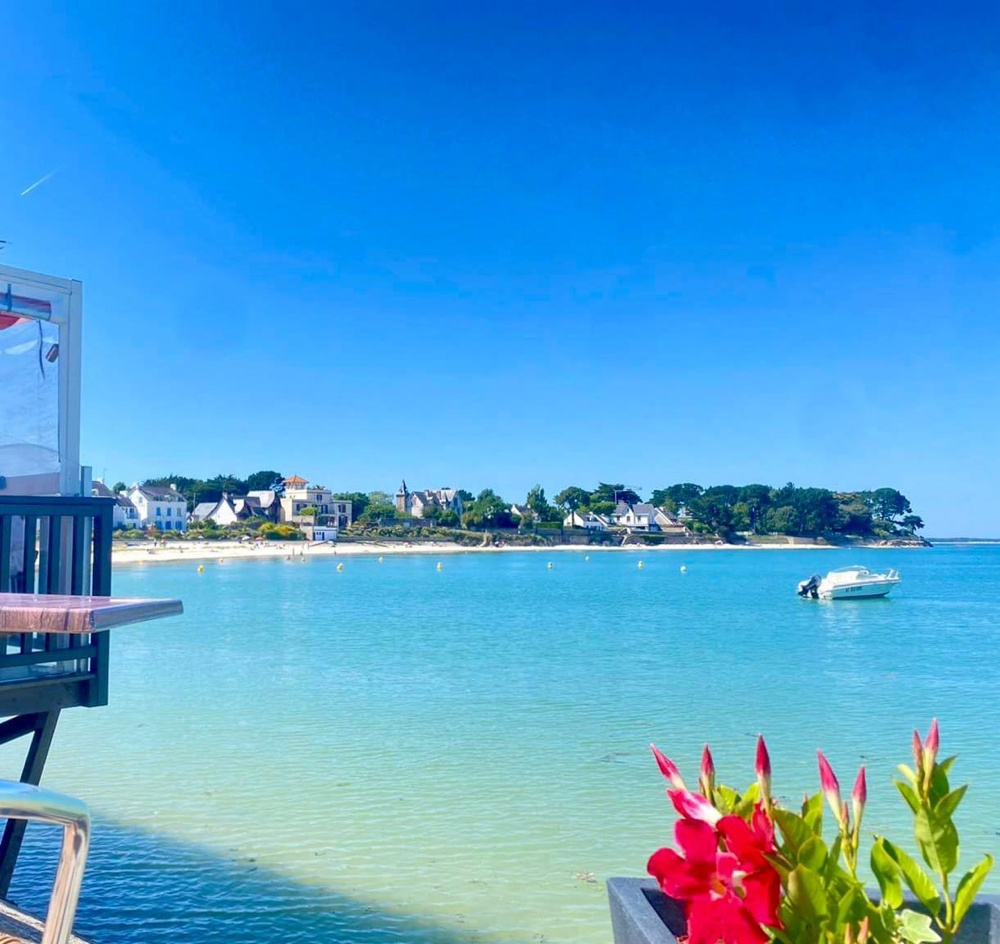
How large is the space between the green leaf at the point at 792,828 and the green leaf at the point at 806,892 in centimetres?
5

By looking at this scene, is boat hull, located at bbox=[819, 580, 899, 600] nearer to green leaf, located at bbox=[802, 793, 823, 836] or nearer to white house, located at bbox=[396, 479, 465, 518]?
green leaf, located at bbox=[802, 793, 823, 836]

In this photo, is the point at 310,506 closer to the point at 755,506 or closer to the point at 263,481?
the point at 263,481

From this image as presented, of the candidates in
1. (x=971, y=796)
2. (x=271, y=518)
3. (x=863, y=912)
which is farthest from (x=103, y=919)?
(x=271, y=518)

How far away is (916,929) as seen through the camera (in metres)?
1.65

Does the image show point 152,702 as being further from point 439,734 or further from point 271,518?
point 271,518

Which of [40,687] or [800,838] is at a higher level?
[800,838]

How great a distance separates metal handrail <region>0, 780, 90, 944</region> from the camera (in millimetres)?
1335

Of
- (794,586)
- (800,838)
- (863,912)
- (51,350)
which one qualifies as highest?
(51,350)

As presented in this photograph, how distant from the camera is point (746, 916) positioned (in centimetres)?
143

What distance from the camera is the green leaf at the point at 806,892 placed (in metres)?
1.50

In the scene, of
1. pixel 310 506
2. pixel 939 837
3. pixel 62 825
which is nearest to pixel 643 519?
pixel 310 506

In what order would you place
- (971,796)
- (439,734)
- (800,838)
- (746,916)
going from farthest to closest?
(439,734) < (971,796) < (800,838) < (746,916)

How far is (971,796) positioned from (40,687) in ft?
28.7

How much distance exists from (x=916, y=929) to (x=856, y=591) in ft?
143
